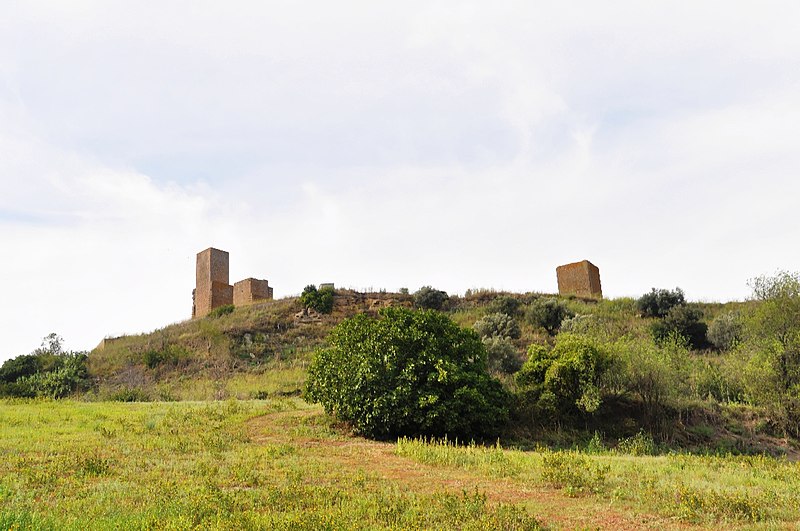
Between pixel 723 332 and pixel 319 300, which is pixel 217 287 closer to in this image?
pixel 319 300

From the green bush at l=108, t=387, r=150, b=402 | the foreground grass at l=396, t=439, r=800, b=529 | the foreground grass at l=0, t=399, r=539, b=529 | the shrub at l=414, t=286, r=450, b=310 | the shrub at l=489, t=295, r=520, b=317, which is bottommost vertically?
the foreground grass at l=396, t=439, r=800, b=529

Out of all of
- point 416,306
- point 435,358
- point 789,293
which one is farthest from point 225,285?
point 789,293

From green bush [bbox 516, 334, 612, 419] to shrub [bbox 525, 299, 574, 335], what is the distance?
14.8m

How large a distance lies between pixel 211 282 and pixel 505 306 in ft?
69.8

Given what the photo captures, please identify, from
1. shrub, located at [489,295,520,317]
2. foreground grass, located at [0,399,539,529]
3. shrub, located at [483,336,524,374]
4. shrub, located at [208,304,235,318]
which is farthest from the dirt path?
shrub, located at [208,304,235,318]

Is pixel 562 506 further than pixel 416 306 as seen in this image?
No

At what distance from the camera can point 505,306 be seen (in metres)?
35.1

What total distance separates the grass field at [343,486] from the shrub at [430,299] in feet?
79.3

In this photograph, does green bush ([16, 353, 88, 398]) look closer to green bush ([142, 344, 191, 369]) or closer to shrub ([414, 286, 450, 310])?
green bush ([142, 344, 191, 369])

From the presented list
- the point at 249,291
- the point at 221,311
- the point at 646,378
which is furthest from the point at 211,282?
the point at 646,378

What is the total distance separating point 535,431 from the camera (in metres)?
15.7

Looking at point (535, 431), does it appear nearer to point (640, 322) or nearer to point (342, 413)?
point (342, 413)

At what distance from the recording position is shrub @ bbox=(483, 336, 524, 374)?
2231 cm

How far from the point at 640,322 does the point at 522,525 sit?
28713 millimetres
